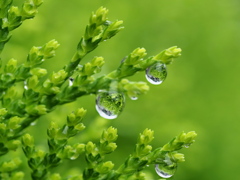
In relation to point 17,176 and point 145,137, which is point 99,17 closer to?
point 145,137

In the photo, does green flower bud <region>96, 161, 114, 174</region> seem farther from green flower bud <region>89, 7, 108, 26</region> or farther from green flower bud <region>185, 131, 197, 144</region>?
green flower bud <region>89, 7, 108, 26</region>

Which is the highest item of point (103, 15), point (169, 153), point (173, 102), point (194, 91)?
point (194, 91)

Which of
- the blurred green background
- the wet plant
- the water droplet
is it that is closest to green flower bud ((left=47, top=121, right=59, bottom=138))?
the wet plant

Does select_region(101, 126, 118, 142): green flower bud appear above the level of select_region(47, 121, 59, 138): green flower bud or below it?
below

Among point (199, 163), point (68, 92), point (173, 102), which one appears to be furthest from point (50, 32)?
point (68, 92)

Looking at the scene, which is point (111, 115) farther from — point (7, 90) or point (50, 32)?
point (50, 32)

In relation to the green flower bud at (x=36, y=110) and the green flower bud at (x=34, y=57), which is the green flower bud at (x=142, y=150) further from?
the green flower bud at (x=34, y=57)

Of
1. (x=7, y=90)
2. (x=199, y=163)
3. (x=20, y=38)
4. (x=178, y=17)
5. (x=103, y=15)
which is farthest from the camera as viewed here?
(x=178, y=17)
